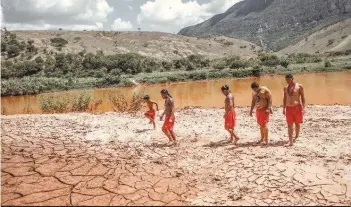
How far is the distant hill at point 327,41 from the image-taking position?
8299cm

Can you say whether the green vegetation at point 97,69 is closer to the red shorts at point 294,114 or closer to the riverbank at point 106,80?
the riverbank at point 106,80

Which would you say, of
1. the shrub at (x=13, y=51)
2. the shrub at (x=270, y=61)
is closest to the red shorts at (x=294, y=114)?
the shrub at (x=270, y=61)

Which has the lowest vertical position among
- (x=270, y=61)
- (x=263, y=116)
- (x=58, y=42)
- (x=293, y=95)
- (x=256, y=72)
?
(x=263, y=116)

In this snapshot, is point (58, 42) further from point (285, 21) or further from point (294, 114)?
point (285, 21)

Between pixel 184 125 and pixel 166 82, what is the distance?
26.9 m

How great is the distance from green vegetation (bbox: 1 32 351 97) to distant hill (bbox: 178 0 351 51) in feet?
235

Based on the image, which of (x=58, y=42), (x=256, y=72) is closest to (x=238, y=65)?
(x=256, y=72)

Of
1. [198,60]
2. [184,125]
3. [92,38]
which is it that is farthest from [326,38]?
[184,125]

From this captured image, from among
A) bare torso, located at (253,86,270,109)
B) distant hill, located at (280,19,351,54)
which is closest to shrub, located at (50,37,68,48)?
distant hill, located at (280,19,351,54)

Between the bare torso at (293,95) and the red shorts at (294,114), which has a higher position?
the bare torso at (293,95)

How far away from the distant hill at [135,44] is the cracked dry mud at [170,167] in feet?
173

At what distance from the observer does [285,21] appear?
145250mm

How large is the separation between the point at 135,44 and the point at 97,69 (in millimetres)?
27678

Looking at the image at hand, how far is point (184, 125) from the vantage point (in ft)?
37.1
